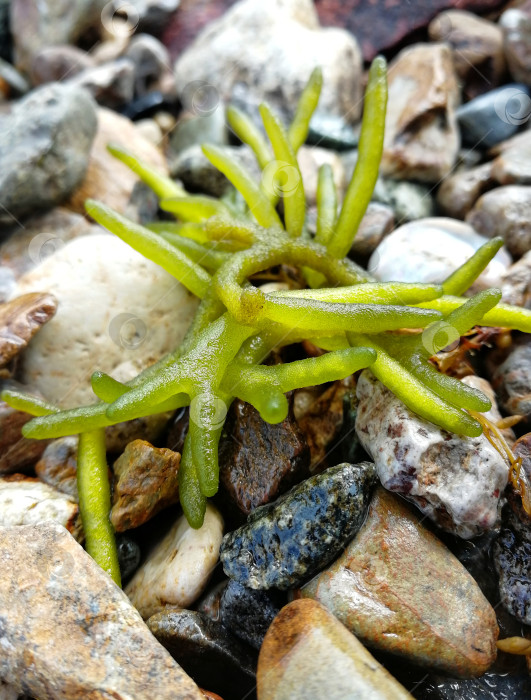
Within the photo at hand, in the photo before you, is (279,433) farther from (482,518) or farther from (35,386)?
(35,386)

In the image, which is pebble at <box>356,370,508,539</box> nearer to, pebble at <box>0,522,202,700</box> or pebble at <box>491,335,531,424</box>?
pebble at <box>491,335,531,424</box>

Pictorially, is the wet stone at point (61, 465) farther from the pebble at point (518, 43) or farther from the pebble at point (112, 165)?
the pebble at point (518, 43)

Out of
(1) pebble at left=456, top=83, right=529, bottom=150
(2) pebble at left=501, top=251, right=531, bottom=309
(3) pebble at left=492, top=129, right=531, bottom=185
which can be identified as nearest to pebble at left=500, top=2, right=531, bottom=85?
(1) pebble at left=456, top=83, right=529, bottom=150

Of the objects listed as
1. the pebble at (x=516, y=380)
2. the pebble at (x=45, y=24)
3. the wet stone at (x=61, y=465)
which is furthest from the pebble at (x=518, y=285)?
the pebble at (x=45, y=24)

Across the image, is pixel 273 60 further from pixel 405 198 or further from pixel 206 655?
pixel 206 655

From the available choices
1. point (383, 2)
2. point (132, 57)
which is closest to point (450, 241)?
point (383, 2)

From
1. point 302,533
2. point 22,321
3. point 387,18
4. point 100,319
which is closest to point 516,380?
point 302,533

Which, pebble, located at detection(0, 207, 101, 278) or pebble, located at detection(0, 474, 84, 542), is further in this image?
pebble, located at detection(0, 207, 101, 278)
